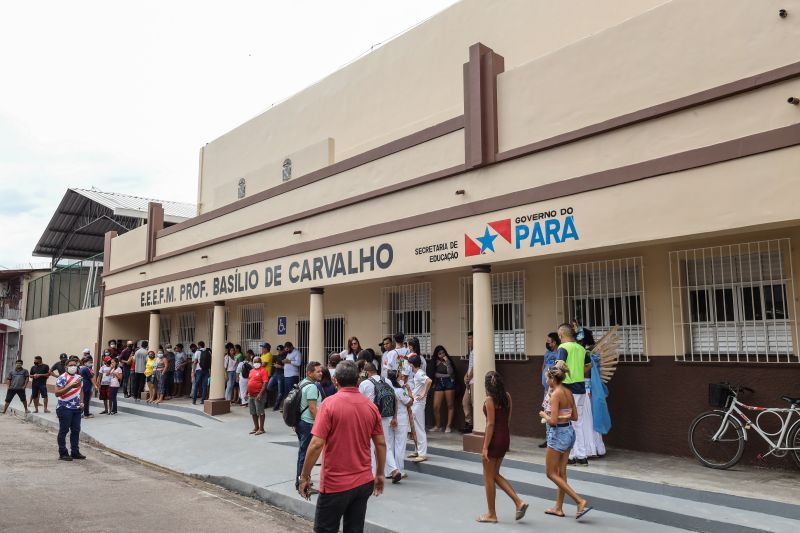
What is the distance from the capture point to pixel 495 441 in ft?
20.2

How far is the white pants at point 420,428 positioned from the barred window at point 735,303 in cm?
362

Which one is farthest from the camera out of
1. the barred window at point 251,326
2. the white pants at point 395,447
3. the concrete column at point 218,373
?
the barred window at point 251,326

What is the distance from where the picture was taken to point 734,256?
27.0 ft

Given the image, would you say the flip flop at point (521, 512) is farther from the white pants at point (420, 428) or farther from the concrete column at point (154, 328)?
the concrete column at point (154, 328)

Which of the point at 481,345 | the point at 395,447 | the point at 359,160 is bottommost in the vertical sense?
the point at 395,447

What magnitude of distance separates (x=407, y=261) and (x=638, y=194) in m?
4.11

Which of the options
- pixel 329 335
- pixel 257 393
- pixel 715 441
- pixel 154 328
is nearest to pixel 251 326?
pixel 154 328

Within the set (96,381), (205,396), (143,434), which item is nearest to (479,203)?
(143,434)

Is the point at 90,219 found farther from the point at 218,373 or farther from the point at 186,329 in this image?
the point at 218,373

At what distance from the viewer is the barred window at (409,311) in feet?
40.4

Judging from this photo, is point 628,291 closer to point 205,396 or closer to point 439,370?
point 439,370

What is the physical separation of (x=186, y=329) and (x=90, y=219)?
39.8 ft

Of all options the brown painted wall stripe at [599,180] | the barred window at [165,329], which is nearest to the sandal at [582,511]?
the brown painted wall stripe at [599,180]

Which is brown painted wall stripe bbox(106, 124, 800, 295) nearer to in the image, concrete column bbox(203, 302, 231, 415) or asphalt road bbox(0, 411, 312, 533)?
concrete column bbox(203, 302, 231, 415)
